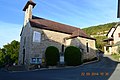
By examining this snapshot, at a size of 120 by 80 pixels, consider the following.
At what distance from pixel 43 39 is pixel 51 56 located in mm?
3907

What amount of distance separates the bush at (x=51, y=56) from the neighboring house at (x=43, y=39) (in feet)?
4.40

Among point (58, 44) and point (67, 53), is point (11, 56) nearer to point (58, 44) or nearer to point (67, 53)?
point (58, 44)

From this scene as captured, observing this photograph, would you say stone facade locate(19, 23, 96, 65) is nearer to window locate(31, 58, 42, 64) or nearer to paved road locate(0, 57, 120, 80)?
window locate(31, 58, 42, 64)

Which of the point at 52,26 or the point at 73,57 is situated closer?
the point at 73,57

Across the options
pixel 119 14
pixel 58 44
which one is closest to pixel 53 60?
pixel 58 44

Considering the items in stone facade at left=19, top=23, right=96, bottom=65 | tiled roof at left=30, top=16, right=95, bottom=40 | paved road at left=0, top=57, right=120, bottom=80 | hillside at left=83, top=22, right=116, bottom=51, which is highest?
hillside at left=83, top=22, right=116, bottom=51

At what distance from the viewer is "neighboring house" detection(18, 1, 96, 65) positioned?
31562 millimetres

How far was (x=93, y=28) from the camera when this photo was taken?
73.6m

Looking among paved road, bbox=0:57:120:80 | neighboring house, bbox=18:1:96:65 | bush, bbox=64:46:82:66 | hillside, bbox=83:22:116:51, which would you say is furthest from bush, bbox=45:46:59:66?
hillside, bbox=83:22:116:51

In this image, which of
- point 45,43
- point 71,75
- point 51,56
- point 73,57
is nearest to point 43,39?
point 45,43

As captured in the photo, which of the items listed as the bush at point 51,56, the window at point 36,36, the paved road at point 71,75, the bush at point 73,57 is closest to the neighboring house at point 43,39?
the window at point 36,36

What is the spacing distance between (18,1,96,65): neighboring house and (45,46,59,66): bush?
1341mm

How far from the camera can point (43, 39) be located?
109 ft

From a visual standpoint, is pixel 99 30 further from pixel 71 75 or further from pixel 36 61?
pixel 71 75
